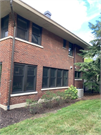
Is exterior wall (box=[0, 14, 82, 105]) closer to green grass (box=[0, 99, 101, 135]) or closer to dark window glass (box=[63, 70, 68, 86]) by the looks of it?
dark window glass (box=[63, 70, 68, 86])

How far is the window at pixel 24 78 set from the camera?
6.49 meters

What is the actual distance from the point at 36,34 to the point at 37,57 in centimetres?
163

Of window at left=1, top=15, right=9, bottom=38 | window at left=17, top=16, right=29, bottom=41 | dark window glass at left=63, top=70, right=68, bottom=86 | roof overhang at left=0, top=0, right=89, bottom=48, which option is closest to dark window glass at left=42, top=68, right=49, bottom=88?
dark window glass at left=63, top=70, right=68, bottom=86

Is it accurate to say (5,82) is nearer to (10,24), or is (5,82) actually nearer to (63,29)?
(10,24)

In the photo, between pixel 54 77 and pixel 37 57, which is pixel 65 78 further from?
pixel 37 57

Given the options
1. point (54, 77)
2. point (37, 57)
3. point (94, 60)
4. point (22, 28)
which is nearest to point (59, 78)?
point (54, 77)

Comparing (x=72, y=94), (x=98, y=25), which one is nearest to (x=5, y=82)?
(x=72, y=94)

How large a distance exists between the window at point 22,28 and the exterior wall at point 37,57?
0.34 metres

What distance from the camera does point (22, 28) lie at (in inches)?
274

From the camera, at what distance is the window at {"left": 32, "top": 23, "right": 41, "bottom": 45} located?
7.63 meters

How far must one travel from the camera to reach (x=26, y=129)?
11.7 ft

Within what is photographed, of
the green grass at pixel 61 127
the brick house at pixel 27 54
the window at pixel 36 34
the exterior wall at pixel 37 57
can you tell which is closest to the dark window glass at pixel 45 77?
the brick house at pixel 27 54

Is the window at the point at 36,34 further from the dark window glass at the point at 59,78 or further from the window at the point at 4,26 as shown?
the dark window glass at the point at 59,78

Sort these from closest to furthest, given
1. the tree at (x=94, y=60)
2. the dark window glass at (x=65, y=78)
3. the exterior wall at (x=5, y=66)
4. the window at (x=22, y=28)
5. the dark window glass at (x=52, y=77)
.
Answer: the exterior wall at (x=5, y=66), the window at (x=22, y=28), the dark window glass at (x=52, y=77), the tree at (x=94, y=60), the dark window glass at (x=65, y=78)
